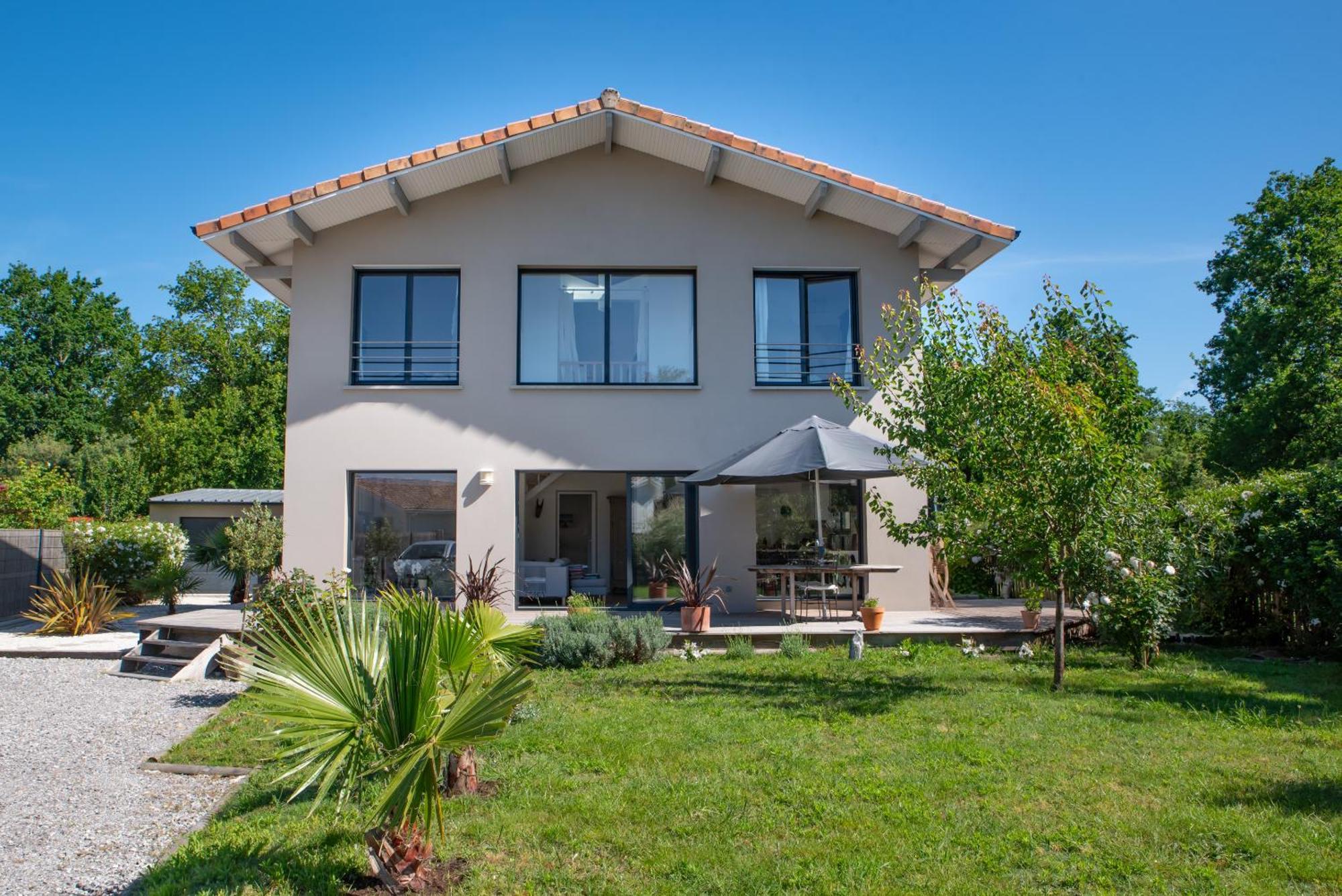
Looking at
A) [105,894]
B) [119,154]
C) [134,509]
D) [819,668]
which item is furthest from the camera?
[134,509]

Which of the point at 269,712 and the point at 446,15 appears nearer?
the point at 269,712

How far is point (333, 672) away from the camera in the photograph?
3938 millimetres

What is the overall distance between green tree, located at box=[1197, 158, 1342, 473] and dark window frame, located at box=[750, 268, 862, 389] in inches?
605

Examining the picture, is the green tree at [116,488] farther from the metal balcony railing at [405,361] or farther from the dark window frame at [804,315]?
the dark window frame at [804,315]

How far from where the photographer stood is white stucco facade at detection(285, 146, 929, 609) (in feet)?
44.1

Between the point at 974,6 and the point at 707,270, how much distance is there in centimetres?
506

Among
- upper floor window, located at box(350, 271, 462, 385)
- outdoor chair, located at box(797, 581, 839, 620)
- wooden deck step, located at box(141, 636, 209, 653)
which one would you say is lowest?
wooden deck step, located at box(141, 636, 209, 653)

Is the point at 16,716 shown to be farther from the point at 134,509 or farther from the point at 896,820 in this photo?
the point at 134,509

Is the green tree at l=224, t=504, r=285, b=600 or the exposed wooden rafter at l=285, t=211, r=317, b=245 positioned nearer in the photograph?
the exposed wooden rafter at l=285, t=211, r=317, b=245

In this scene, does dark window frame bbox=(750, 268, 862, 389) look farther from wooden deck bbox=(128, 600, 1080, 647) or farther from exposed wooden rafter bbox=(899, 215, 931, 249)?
wooden deck bbox=(128, 600, 1080, 647)

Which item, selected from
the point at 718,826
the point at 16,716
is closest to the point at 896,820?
the point at 718,826

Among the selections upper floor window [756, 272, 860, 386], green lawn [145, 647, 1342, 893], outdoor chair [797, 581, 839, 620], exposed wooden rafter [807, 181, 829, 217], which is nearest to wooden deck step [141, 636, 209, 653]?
green lawn [145, 647, 1342, 893]

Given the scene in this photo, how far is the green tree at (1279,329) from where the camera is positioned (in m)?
24.3

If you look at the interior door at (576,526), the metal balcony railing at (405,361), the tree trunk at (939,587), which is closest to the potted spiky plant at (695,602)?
the interior door at (576,526)
